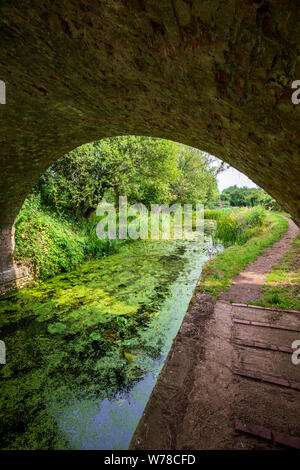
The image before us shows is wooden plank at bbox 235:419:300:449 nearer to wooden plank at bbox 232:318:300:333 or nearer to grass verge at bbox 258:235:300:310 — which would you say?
wooden plank at bbox 232:318:300:333

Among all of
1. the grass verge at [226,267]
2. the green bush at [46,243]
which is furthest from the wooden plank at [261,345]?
the green bush at [46,243]

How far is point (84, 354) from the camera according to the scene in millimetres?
3275

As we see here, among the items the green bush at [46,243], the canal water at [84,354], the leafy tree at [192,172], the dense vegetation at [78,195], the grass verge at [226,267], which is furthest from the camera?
the leafy tree at [192,172]

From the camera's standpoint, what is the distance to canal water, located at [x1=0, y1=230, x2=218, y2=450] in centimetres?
221

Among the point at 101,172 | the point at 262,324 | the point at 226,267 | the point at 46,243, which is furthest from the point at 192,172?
the point at 262,324

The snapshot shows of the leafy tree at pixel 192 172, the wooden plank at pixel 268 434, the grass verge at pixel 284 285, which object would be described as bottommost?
the wooden plank at pixel 268 434

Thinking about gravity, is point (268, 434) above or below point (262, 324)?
below

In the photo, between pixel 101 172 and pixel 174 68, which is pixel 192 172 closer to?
pixel 101 172

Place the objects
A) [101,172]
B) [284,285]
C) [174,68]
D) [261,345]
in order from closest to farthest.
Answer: [174,68] < [261,345] < [284,285] < [101,172]

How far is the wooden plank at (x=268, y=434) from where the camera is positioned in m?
1.73

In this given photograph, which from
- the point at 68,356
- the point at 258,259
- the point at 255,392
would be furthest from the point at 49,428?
the point at 258,259

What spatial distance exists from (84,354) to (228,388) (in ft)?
7.23

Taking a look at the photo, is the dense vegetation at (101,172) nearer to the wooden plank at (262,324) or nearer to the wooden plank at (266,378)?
the wooden plank at (262,324)
